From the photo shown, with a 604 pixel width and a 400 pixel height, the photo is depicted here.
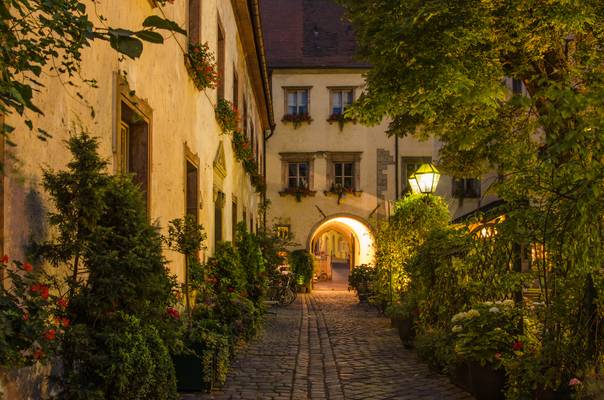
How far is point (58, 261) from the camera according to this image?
4.20 meters

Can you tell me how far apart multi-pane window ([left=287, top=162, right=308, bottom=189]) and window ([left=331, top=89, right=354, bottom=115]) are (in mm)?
2647

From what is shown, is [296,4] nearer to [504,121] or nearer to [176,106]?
[504,121]

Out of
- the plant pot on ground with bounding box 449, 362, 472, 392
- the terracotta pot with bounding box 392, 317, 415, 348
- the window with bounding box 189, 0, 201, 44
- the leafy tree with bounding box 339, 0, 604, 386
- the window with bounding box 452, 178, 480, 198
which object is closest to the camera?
the leafy tree with bounding box 339, 0, 604, 386

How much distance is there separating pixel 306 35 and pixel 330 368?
25.2 metres

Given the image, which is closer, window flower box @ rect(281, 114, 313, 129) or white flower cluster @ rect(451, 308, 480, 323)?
white flower cluster @ rect(451, 308, 480, 323)

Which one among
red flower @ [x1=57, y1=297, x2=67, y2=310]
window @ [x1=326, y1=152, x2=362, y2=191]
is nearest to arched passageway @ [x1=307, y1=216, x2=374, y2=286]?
window @ [x1=326, y1=152, x2=362, y2=191]

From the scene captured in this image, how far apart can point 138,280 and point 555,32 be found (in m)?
8.90

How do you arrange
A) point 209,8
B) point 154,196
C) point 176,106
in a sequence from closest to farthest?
point 154,196
point 176,106
point 209,8

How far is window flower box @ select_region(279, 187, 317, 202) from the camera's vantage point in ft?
95.3

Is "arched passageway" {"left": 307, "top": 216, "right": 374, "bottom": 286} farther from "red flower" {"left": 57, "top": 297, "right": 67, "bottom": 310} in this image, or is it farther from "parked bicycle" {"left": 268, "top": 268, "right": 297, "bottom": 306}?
"red flower" {"left": 57, "top": 297, "right": 67, "bottom": 310}

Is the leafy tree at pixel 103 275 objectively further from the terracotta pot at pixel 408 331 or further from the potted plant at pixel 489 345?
the terracotta pot at pixel 408 331

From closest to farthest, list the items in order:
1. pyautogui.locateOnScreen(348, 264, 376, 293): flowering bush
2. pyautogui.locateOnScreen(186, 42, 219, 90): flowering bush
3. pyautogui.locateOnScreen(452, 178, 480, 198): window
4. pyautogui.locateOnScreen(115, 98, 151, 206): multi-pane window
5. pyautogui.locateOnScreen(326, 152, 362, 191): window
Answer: pyautogui.locateOnScreen(115, 98, 151, 206): multi-pane window < pyautogui.locateOnScreen(186, 42, 219, 90): flowering bush < pyautogui.locateOnScreen(348, 264, 376, 293): flowering bush < pyautogui.locateOnScreen(452, 178, 480, 198): window < pyautogui.locateOnScreen(326, 152, 362, 191): window

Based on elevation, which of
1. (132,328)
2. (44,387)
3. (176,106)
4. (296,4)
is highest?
(296,4)

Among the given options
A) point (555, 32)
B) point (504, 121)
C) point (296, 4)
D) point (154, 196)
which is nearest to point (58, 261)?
point (154, 196)
